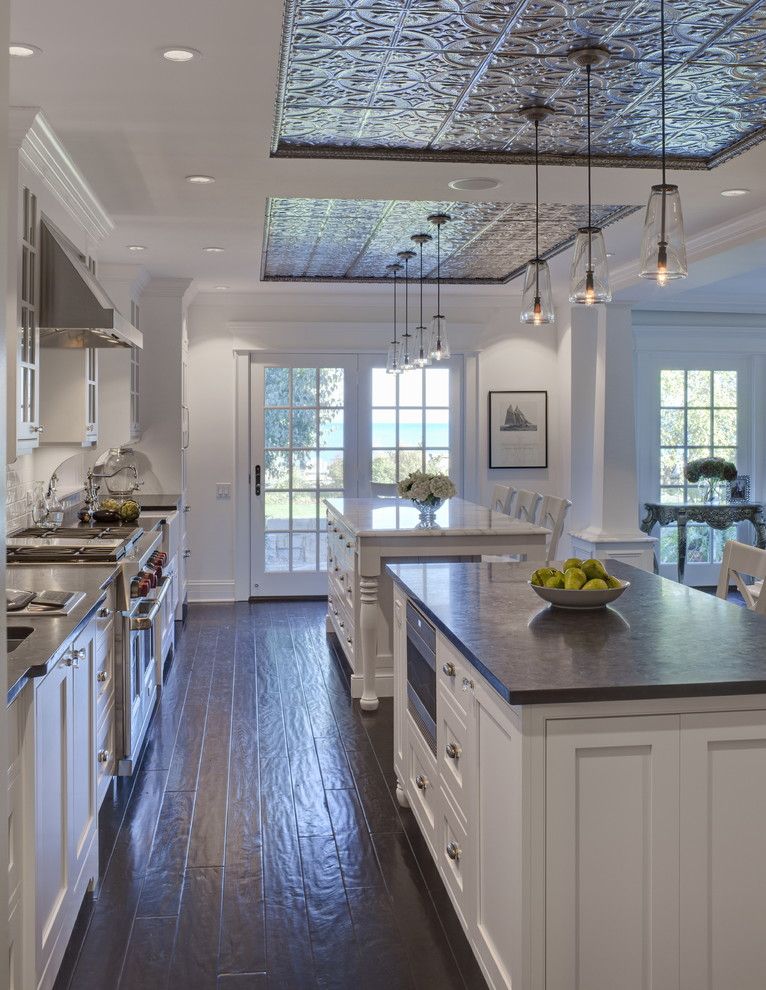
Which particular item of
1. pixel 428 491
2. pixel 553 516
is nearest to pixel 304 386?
pixel 428 491

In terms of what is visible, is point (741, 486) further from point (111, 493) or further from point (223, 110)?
point (223, 110)

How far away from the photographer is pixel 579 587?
2.76 m

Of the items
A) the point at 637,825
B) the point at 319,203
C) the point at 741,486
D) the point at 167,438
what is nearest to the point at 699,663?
the point at 637,825

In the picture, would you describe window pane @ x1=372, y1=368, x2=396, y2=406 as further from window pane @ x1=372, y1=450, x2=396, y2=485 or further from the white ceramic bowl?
the white ceramic bowl

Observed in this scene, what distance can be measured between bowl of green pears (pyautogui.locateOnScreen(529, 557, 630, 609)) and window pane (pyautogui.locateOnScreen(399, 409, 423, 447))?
568 cm

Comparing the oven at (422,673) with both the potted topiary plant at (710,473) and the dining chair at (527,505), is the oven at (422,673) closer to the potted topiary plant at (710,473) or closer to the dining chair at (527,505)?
the dining chair at (527,505)

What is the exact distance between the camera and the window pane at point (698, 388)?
8727mm

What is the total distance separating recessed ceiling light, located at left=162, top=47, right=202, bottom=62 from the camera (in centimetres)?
284

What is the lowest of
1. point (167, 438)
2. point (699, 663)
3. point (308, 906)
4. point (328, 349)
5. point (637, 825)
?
point (308, 906)

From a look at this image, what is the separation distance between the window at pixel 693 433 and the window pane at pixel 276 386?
336 centimetres

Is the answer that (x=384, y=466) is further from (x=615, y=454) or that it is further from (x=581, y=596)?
(x=581, y=596)

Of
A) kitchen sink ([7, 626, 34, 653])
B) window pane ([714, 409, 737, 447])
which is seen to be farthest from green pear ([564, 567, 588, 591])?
window pane ([714, 409, 737, 447])

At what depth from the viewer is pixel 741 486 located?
865cm

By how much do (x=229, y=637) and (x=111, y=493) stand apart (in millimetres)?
1310
